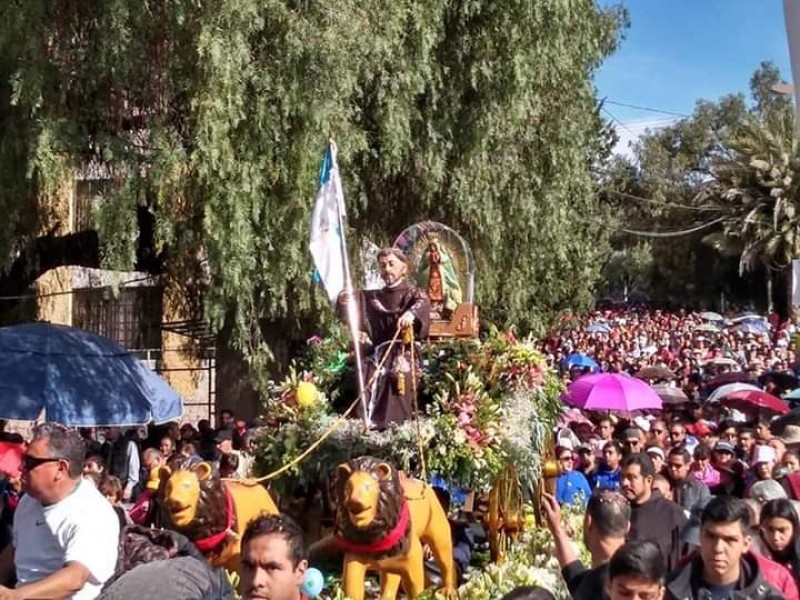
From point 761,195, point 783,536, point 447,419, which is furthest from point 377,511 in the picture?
point 761,195

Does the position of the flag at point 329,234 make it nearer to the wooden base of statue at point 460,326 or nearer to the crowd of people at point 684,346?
the wooden base of statue at point 460,326

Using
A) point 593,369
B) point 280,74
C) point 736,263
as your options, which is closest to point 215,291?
point 280,74

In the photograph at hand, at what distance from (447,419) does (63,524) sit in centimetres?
415

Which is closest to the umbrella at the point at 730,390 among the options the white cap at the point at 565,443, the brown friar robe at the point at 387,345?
the white cap at the point at 565,443

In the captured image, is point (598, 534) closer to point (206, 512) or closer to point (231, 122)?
point (206, 512)

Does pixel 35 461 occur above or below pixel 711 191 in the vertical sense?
below

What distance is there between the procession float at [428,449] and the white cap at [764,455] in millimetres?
1483

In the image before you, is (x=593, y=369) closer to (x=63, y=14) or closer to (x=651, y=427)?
(x=651, y=427)

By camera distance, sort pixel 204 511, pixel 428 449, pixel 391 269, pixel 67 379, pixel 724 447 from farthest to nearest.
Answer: pixel 67 379 < pixel 724 447 < pixel 391 269 < pixel 428 449 < pixel 204 511

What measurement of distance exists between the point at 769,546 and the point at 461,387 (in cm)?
318

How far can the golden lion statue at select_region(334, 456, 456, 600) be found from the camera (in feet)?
21.2

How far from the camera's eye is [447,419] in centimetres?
798

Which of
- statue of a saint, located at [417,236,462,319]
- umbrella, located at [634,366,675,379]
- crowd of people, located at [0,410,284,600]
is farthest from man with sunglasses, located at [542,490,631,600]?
umbrella, located at [634,366,675,379]

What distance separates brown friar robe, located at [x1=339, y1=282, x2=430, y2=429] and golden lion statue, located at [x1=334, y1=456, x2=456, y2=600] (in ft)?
3.87
